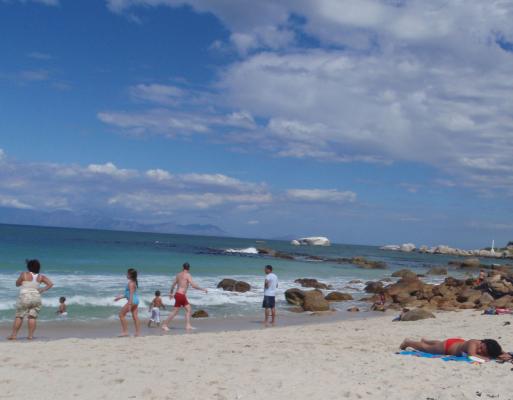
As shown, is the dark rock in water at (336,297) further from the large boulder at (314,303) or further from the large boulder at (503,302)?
the large boulder at (503,302)

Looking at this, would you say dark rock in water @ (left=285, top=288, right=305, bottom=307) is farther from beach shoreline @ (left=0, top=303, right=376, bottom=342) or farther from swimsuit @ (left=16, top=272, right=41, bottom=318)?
swimsuit @ (left=16, top=272, right=41, bottom=318)

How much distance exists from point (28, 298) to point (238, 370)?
→ 4.88 metres

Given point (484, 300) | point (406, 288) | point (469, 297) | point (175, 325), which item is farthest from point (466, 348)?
point (406, 288)

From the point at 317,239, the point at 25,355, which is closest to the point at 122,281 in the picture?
the point at 25,355

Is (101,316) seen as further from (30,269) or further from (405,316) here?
(405,316)

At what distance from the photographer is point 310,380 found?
268 inches

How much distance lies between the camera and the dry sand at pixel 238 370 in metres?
6.28

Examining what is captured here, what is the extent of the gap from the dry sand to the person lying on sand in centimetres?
40

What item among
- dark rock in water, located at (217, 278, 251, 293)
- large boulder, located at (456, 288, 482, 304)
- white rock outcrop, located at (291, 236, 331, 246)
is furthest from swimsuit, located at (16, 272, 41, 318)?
white rock outcrop, located at (291, 236, 331, 246)

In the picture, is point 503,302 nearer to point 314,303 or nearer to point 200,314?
point 314,303

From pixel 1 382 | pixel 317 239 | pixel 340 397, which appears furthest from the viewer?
pixel 317 239

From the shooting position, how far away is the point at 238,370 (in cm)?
732

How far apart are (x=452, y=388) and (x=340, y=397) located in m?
1.50

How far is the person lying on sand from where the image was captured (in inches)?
319
